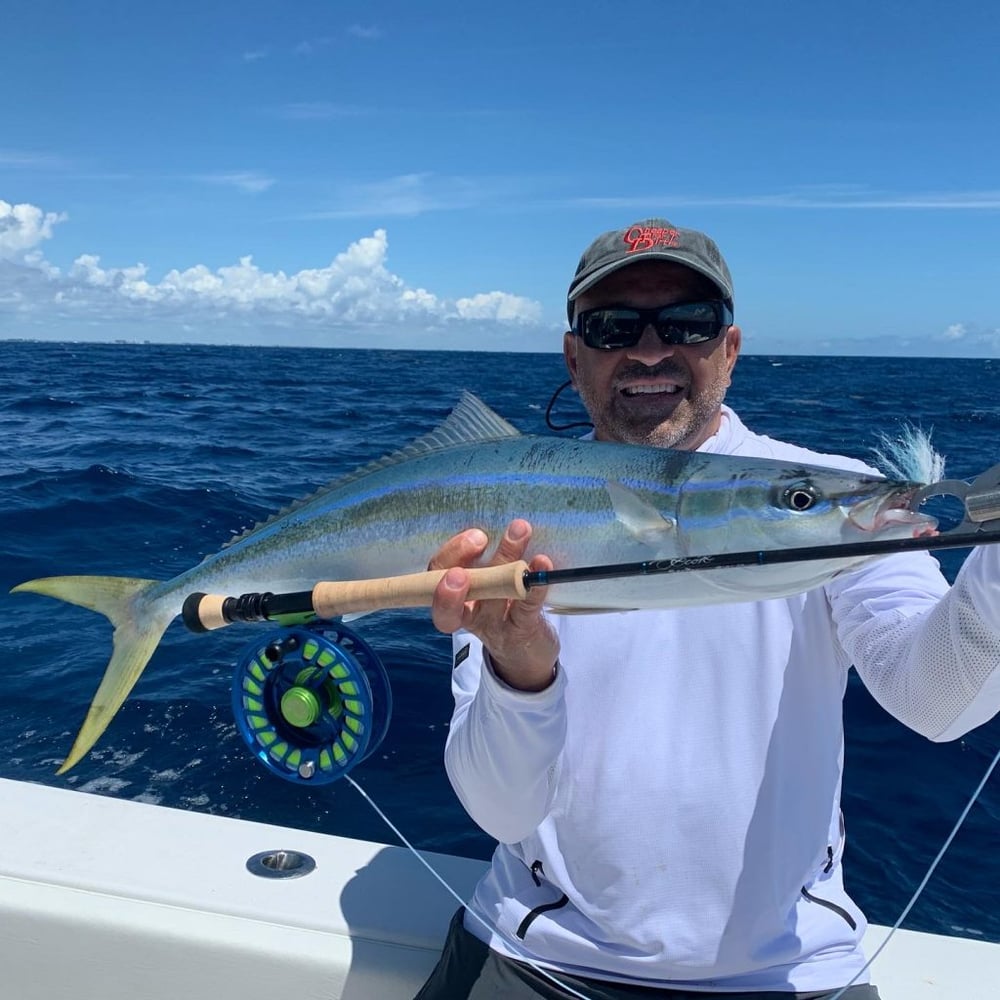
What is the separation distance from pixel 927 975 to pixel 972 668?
1318 mm

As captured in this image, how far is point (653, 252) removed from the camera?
297 cm

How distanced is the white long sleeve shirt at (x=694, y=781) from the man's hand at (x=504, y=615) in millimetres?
53

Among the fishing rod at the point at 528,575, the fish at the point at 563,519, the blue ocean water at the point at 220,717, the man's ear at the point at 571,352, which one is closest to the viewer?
the fishing rod at the point at 528,575

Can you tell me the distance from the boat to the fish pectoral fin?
4.96ft

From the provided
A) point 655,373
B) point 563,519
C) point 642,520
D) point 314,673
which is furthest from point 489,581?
point 655,373

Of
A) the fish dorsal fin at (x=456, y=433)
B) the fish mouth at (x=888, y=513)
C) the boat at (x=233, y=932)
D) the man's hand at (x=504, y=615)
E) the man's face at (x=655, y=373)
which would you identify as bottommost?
the boat at (x=233, y=932)

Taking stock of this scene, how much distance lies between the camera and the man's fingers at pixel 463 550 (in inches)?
90.6

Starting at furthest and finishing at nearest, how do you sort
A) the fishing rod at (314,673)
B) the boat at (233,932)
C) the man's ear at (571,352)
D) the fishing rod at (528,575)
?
the man's ear at (571,352) → the boat at (233,932) → the fishing rod at (314,673) → the fishing rod at (528,575)

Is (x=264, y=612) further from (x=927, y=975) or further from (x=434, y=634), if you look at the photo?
(x=434, y=634)

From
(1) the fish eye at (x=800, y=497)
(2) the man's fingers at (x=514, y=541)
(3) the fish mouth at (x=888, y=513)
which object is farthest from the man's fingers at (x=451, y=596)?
(3) the fish mouth at (x=888, y=513)

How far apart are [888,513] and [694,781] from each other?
91 cm

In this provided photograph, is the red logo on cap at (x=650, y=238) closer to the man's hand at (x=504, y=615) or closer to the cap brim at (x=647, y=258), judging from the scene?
the cap brim at (x=647, y=258)

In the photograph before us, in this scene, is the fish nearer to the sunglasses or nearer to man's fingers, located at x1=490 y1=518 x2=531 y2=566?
man's fingers, located at x1=490 y1=518 x2=531 y2=566

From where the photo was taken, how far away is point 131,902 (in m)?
2.90
